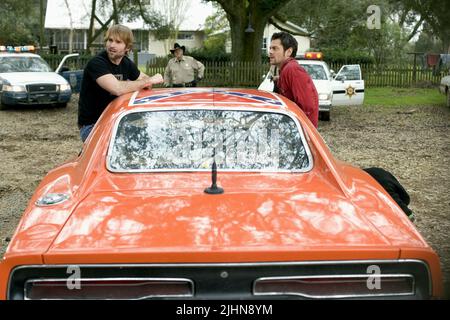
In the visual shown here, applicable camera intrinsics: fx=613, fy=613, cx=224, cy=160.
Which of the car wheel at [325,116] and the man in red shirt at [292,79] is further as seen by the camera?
the car wheel at [325,116]

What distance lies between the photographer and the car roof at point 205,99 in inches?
154

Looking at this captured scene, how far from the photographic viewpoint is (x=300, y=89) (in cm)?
512

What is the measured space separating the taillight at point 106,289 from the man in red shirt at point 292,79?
288 centimetres

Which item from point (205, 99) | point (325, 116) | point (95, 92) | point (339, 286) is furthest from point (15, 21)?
point (339, 286)

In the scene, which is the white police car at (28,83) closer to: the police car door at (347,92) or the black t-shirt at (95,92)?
the police car door at (347,92)

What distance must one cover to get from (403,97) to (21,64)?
43.3 feet

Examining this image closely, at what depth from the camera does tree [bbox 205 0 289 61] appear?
22.3 m

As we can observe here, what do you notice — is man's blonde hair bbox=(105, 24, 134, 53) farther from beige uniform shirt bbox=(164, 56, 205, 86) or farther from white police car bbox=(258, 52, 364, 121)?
white police car bbox=(258, 52, 364, 121)

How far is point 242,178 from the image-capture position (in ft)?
11.0

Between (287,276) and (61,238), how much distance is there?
0.95m

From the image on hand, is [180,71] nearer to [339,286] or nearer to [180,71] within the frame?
[180,71]

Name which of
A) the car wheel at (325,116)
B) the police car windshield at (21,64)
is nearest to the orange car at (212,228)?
the car wheel at (325,116)

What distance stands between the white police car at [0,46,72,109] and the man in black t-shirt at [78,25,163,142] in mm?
10647
